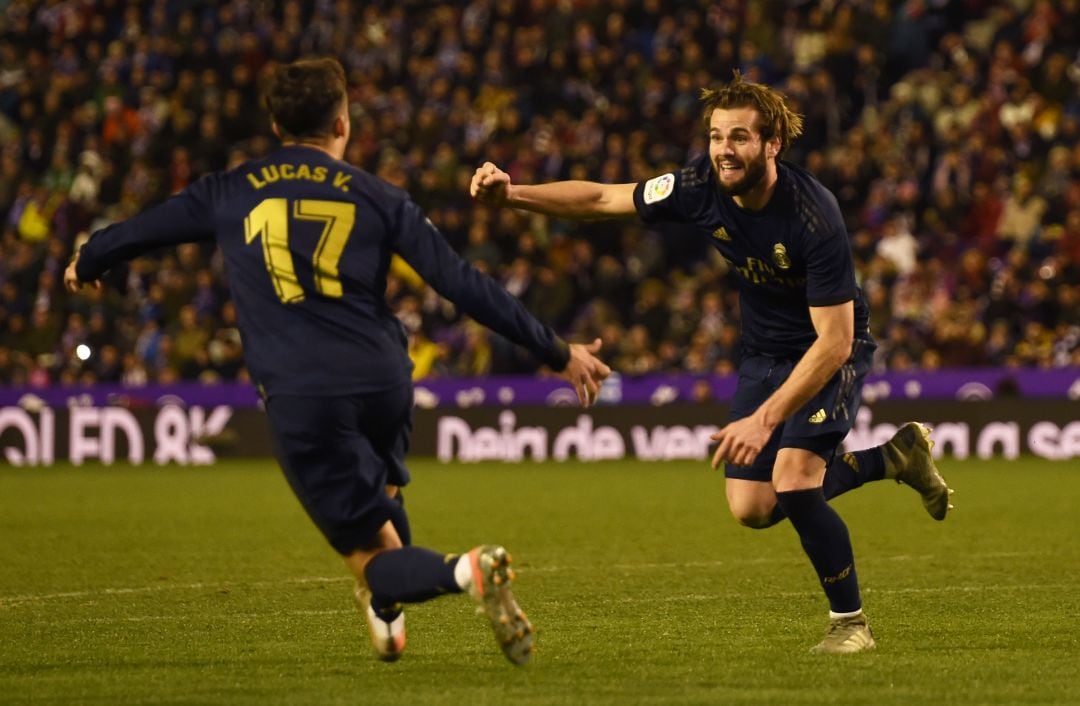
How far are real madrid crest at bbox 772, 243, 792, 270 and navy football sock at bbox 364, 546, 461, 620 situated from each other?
1.86 m

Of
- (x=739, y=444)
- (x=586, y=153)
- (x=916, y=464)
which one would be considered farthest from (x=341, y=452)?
(x=586, y=153)

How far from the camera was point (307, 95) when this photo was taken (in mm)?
5883

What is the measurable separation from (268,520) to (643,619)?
6.48 m

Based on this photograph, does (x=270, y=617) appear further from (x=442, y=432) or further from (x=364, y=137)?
(x=364, y=137)

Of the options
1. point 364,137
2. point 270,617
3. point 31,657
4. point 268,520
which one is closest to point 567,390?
point 364,137

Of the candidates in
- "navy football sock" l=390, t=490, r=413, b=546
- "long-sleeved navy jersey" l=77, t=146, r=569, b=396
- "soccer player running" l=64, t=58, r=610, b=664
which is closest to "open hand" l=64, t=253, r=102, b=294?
"soccer player running" l=64, t=58, r=610, b=664

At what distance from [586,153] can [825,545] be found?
53.2 ft

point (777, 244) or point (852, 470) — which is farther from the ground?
point (777, 244)

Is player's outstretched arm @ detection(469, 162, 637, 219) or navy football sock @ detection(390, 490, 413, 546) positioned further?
player's outstretched arm @ detection(469, 162, 637, 219)

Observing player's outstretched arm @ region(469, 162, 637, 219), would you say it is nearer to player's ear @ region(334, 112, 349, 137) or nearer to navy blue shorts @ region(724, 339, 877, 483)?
navy blue shorts @ region(724, 339, 877, 483)

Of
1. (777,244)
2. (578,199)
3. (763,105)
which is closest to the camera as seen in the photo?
(763,105)

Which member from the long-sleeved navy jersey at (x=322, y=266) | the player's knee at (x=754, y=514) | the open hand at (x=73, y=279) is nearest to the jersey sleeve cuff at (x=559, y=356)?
the long-sleeved navy jersey at (x=322, y=266)

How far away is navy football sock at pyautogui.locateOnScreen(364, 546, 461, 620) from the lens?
5.90 m

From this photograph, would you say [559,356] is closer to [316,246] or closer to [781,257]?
[316,246]
